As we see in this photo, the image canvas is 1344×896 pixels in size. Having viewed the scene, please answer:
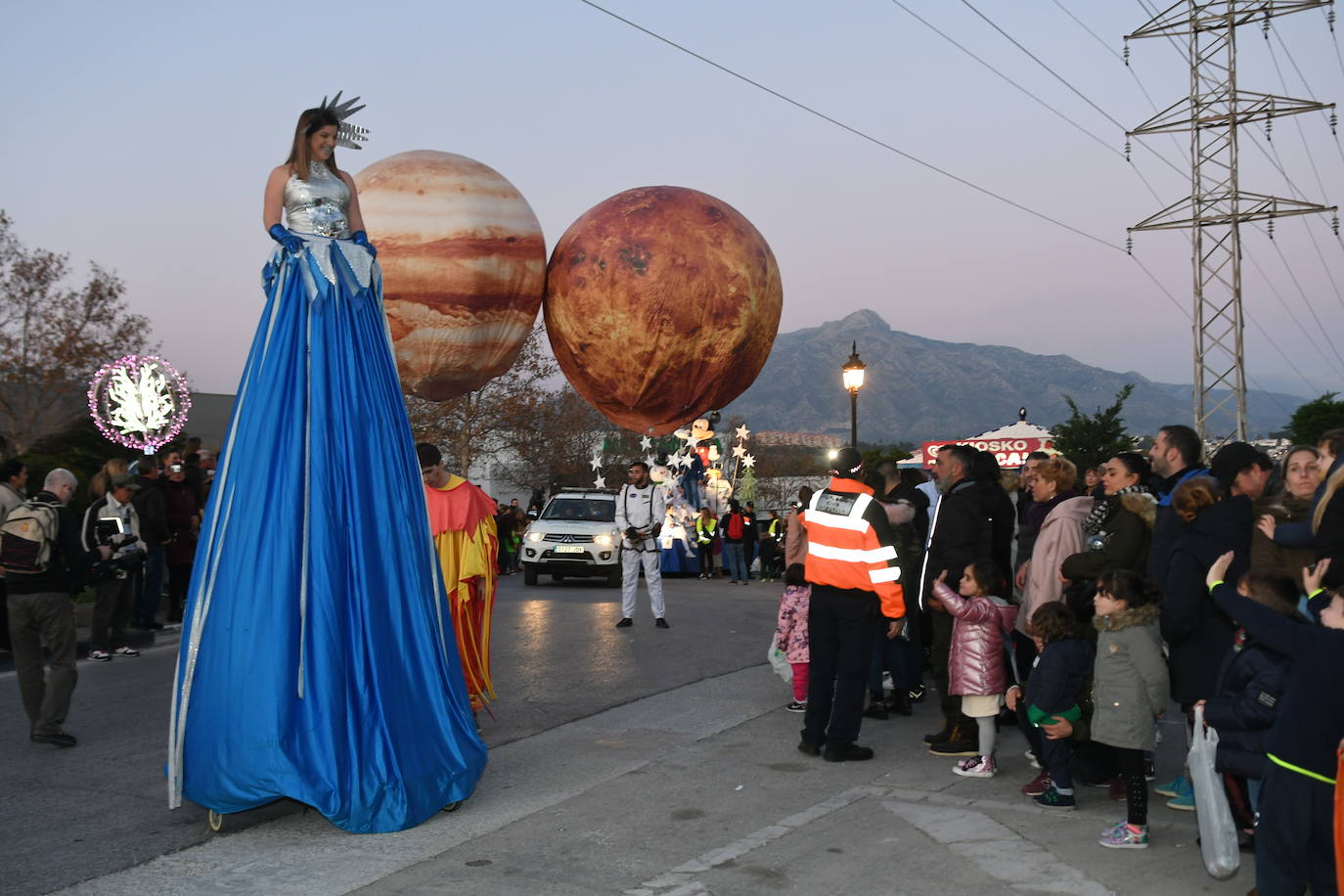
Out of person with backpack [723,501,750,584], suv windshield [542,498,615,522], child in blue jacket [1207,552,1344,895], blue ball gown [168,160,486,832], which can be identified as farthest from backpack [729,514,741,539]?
child in blue jacket [1207,552,1344,895]

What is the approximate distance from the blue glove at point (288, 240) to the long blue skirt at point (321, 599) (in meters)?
0.05

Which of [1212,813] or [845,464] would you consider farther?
[845,464]

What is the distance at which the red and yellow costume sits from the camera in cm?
793

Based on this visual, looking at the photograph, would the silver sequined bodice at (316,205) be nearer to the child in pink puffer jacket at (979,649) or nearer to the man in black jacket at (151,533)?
the child in pink puffer jacket at (979,649)

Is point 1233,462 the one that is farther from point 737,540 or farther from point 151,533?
point 737,540

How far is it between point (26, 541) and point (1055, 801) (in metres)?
6.30

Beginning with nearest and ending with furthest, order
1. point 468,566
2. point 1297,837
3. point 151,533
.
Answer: point 1297,837 < point 468,566 < point 151,533

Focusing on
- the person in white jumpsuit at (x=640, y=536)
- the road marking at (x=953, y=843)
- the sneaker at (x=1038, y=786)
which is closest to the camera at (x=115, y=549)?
the person in white jumpsuit at (x=640, y=536)

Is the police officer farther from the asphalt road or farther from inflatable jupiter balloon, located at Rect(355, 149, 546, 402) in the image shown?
inflatable jupiter balloon, located at Rect(355, 149, 546, 402)

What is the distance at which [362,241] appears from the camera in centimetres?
622

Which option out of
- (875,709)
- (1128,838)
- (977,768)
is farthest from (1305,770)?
(875,709)

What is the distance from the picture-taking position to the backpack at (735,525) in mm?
22078

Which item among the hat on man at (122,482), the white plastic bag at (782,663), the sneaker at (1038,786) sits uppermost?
the hat on man at (122,482)

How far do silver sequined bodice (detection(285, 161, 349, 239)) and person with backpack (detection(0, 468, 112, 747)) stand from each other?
300cm
